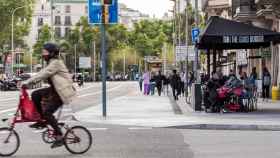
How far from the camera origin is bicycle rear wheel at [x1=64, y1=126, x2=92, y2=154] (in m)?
13.4

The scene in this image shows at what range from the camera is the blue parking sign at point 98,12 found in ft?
76.8

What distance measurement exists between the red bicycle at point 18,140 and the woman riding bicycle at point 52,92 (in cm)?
11

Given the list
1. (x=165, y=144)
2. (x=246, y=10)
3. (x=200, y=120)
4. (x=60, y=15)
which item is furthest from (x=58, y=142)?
(x=60, y=15)

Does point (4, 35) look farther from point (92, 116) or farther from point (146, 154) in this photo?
point (146, 154)

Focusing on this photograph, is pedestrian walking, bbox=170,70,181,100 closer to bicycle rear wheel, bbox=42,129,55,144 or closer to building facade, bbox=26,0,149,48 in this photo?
bicycle rear wheel, bbox=42,129,55,144

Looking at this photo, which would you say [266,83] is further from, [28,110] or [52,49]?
[28,110]

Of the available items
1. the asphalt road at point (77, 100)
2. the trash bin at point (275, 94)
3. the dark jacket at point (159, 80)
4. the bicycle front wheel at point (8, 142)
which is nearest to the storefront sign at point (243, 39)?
the asphalt road at point (77, 100)

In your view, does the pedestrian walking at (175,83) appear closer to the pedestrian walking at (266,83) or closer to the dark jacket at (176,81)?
the dark jacket at (176,81)

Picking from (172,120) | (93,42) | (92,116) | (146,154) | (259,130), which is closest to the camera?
(146,154)

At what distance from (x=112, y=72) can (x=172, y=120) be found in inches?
Answer: 5309

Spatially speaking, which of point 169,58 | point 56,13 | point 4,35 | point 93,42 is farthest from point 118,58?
point 4,35

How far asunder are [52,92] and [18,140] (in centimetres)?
107

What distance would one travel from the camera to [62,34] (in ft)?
569

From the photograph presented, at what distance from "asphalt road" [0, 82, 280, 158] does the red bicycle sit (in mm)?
161
